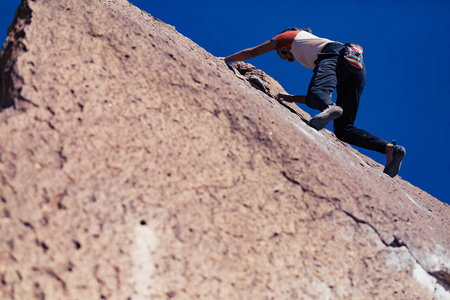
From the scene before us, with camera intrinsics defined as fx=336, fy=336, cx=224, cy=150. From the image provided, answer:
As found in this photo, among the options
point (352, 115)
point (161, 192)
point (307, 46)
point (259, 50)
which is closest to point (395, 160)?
point (352, 115)

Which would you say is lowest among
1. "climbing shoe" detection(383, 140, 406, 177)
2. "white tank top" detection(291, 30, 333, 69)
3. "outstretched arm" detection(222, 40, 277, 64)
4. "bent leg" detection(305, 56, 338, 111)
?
"climbing shoe" detection(383, 140, 406, 177)

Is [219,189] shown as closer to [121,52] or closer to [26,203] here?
[26,203]

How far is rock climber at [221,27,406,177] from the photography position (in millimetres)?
2518

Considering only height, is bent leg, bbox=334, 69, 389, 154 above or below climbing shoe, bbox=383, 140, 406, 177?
above

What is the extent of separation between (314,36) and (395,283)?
2142 mm

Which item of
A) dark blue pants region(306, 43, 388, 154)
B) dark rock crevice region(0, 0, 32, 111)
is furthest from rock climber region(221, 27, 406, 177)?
dark rock crevice region(0, 0, 32, 111)

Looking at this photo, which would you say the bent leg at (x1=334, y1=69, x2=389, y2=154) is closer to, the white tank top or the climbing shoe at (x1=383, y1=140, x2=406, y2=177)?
the climbing shoe at (x1=383, y1=140, x2=406, y2=177)

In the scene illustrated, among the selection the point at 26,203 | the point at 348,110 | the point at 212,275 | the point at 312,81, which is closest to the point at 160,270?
the point at 212,275

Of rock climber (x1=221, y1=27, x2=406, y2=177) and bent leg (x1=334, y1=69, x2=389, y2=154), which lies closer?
rock climber (x1=221, y1=27, x2=406, y2=177)

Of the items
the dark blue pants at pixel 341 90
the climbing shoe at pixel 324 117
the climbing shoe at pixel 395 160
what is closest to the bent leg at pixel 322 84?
the dark blue pants at pixel 341 90

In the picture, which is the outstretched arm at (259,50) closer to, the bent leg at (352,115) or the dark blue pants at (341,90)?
the dark blue pants at (341,90)

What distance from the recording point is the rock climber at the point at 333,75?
99.1 inches

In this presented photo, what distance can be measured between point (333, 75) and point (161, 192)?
6.46 feet

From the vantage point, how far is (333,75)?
265cm
